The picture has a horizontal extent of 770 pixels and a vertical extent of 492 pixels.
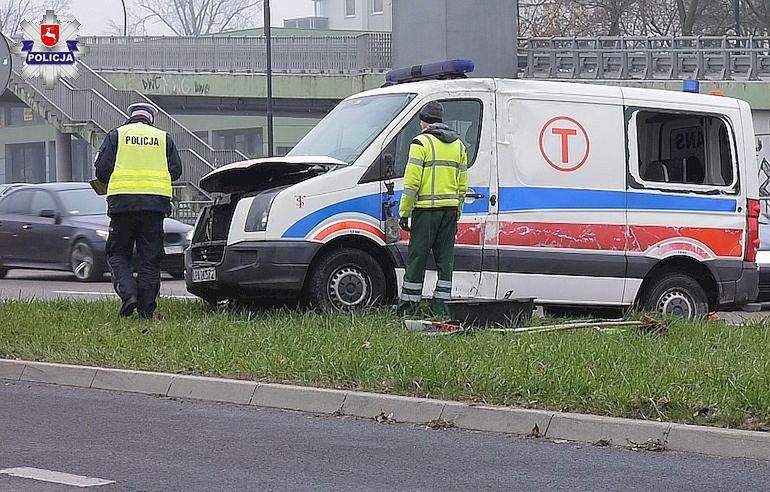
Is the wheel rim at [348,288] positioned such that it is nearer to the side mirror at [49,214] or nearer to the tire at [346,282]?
the tire at [346,282]

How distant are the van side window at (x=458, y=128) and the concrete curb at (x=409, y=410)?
3788mm

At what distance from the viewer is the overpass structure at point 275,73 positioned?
4253 cm

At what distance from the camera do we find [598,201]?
1277cm

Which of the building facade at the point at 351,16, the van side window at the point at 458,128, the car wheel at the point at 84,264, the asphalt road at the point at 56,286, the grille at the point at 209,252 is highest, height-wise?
the building facade at the point at 351,16

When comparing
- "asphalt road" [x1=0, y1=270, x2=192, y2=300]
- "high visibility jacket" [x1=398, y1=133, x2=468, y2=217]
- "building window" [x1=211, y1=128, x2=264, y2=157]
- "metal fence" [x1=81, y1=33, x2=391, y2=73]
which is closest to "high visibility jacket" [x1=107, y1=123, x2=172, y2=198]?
"high visibility jacket" [x1=398, y1=133, x2=468, y2=217]

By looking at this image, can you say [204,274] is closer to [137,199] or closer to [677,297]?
[137,199]

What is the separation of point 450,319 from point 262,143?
70.3 m

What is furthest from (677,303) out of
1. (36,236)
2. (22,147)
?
(22,147)

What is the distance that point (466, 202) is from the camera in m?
12.4

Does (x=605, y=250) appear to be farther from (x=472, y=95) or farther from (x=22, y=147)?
(x=22, y=147)

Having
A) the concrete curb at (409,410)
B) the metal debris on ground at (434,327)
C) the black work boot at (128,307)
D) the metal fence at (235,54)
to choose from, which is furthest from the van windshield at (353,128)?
the metal fence at (235,54)

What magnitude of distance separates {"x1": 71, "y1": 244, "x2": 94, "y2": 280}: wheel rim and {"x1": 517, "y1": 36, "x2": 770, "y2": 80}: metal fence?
24901 mm

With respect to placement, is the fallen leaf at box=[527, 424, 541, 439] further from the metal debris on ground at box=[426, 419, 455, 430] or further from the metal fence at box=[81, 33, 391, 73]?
the metal fence at box=[81, 33, 391, 73]

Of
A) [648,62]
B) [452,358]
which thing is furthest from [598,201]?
[648,62]
